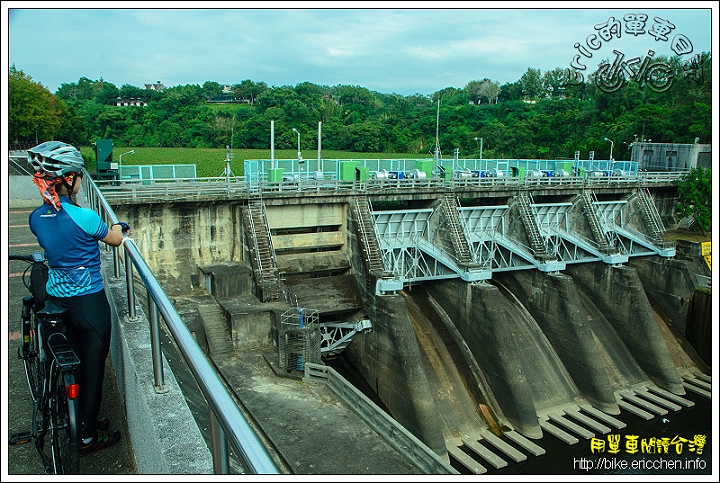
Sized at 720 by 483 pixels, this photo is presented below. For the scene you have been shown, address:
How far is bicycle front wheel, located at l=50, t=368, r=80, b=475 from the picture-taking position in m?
3.53

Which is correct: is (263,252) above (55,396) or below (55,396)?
below

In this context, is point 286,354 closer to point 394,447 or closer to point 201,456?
point 394,447

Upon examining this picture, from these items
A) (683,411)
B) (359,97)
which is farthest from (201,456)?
(359,97)

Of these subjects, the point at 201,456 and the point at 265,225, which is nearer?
the point at 201,456

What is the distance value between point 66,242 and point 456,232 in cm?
2222

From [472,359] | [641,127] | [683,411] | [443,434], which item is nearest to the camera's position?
[443,434]

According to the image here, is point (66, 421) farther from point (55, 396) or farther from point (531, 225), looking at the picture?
point (531, 225)

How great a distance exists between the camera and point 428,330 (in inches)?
941

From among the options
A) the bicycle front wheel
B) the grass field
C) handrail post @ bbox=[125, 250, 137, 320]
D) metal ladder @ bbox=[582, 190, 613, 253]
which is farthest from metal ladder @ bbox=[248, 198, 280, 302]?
the grass field

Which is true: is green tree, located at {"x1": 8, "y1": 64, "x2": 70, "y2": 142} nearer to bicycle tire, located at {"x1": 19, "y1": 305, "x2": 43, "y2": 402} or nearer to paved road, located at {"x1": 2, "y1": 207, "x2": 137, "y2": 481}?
paved road, located at {"x1": 2, "y1": 207, "x2": 137, "y2": 481}

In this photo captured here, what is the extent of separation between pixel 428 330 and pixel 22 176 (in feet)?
57.1

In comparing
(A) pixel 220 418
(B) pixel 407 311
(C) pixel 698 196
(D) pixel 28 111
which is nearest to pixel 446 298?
(B) pixel 407 311

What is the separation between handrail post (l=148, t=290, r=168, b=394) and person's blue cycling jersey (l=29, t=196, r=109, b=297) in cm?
96

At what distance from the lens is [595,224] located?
96.5ft
